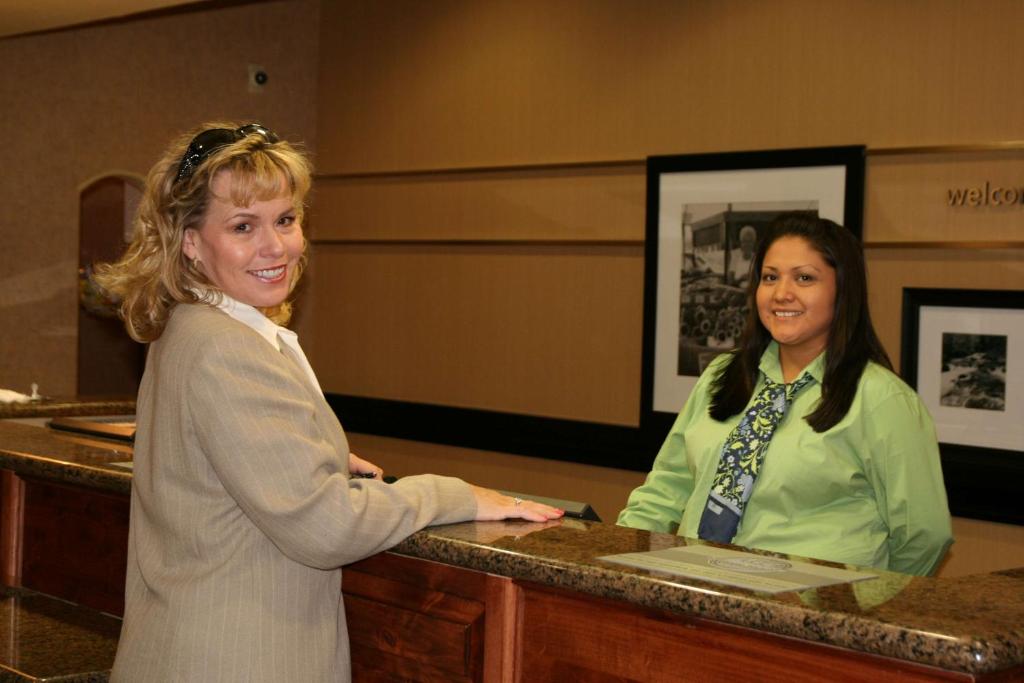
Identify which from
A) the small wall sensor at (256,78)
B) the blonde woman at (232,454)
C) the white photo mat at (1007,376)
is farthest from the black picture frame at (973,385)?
the small wall sensor at (256,78)

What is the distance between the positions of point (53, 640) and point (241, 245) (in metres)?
1.34

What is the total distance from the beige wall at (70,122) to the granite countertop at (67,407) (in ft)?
6.58

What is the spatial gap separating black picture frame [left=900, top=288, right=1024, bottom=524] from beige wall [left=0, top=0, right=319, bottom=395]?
4.05 metres

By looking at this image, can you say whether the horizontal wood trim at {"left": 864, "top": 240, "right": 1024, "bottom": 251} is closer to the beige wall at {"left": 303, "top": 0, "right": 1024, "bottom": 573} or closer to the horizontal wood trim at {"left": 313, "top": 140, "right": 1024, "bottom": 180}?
the beige wall at {"left": 303, "top": 0, "right": 1024, "bottom": 573}

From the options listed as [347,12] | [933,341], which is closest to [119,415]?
[933,341]

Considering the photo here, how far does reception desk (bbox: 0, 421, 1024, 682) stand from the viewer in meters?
1.63

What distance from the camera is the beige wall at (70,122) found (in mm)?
6285

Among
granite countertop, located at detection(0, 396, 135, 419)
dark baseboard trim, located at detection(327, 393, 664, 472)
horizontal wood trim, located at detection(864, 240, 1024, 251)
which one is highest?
horizontal wood trim, located at detection(864, 240, 1024, 251)

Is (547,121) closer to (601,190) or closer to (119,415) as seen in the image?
(601,190)

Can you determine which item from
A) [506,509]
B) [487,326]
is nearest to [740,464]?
[506,509]

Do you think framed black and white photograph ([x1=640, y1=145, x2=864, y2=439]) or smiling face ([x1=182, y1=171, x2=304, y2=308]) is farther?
framed black and white photograph ([x1=640, y1=145, x2=864, y2=439])

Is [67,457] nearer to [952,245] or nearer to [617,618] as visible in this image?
[617,618]

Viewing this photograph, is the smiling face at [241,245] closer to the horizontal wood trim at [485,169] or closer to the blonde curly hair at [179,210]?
the blonde curly hair at [179,210]

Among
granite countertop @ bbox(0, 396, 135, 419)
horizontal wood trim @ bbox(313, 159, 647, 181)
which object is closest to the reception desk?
granite countertop @ bbox(0, 396, 135, 419)
